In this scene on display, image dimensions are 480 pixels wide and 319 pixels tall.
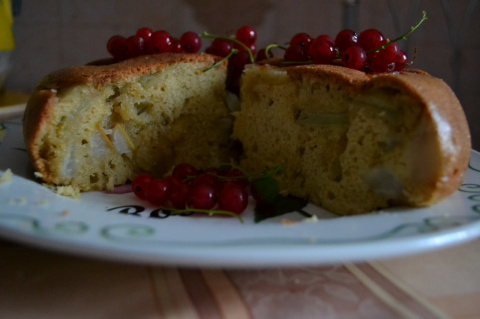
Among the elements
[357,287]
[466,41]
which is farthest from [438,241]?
[466,41]

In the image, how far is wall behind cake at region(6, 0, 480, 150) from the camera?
3021 mm

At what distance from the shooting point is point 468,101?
3092mm

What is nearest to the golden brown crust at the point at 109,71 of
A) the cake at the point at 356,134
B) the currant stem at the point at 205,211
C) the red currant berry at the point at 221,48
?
the red currant berry at the point at 221,48

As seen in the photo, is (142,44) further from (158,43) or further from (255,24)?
(255,24)

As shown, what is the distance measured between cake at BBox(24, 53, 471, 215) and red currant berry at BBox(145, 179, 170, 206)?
0.27 m

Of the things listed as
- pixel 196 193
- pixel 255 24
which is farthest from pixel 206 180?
pixel 255 24

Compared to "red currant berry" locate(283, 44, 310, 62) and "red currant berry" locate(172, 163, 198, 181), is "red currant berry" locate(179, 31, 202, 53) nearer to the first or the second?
"red currant berry" locate(283, 44, 310, 62)

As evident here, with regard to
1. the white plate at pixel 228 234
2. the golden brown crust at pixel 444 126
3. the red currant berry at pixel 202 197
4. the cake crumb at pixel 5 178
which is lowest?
the red currant berry at pixel 202 197

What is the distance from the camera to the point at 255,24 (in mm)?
3250

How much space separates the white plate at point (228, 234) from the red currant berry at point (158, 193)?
0.51 ft

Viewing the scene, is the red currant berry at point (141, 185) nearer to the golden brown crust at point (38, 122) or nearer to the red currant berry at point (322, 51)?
the golden brown crust at point (38, 122)

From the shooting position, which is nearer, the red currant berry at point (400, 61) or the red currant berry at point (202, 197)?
the red currant berry at point (202, 197)

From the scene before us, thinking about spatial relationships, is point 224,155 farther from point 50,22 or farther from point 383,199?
point 50,22

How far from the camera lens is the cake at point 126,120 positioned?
4.79ft
